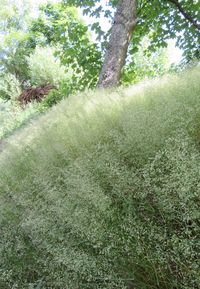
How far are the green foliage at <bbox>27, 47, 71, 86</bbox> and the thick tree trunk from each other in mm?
8961

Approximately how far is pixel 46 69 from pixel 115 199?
12.8m

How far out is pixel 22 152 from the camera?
2.56 m

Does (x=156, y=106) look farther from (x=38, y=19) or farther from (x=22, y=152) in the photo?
(x=38, y=19)

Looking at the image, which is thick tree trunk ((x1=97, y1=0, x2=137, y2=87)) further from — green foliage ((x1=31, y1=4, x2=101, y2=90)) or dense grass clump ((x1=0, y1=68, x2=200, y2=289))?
dense grass clump ((x1=0, y1=68, x2=200, y2=289))

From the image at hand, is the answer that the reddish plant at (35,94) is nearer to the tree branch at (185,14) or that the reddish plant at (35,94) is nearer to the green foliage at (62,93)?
the green foliage at (62,93)

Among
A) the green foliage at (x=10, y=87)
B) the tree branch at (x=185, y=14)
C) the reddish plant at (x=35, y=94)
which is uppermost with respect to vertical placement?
the tree branch at (x=185, y=14)

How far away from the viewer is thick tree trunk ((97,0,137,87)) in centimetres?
380

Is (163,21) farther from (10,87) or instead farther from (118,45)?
(10,87)

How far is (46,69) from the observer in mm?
13898

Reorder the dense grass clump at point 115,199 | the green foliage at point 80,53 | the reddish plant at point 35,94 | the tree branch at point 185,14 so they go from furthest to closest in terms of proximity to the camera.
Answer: the reddish plant at point 35,94, the green foliage at point 80,53, the tree branch at point 185,14, the dense grass clump at point 115,199

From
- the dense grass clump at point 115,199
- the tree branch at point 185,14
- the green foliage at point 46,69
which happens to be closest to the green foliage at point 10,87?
the green foliage at point 46,69

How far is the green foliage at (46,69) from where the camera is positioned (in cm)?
1334

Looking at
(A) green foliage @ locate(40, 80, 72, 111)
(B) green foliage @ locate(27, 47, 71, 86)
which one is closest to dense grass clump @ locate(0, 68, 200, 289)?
(A) green foliage @ locate(40, 80, 72, 111)

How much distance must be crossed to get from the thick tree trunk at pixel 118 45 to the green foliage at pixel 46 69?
29.4 feet
